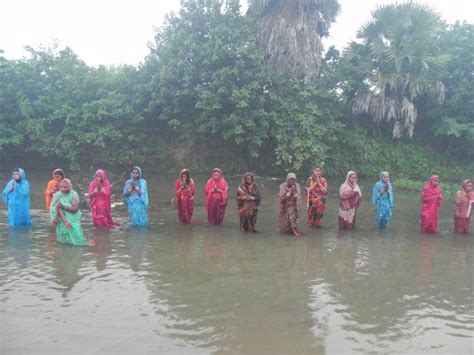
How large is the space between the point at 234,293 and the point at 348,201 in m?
4.97

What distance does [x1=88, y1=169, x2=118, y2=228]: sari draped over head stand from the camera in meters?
9.26

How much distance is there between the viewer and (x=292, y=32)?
17.2 m

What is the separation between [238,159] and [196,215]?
26.9 ft

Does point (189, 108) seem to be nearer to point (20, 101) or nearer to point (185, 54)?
point (185, 54)

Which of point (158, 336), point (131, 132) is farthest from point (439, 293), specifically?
point (131, 132)

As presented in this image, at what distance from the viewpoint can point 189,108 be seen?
18.7 meters

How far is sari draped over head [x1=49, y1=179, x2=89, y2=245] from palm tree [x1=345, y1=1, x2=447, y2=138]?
44.4 feet

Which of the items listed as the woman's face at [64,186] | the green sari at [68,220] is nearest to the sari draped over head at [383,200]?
the green sari at [68,220]

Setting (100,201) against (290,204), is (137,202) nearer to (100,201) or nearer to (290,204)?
(100,201)

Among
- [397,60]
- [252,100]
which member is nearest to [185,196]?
[252,100]

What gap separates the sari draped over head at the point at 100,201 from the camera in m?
9.26

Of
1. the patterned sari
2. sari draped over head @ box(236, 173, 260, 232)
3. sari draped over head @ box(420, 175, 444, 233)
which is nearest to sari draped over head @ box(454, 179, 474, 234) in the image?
sari draped over head @ box(420, 175, 444, 233)

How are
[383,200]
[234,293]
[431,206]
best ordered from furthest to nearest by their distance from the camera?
[383,200]
[431,206]
[234,293]

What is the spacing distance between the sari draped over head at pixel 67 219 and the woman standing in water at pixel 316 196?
15.8 ft
